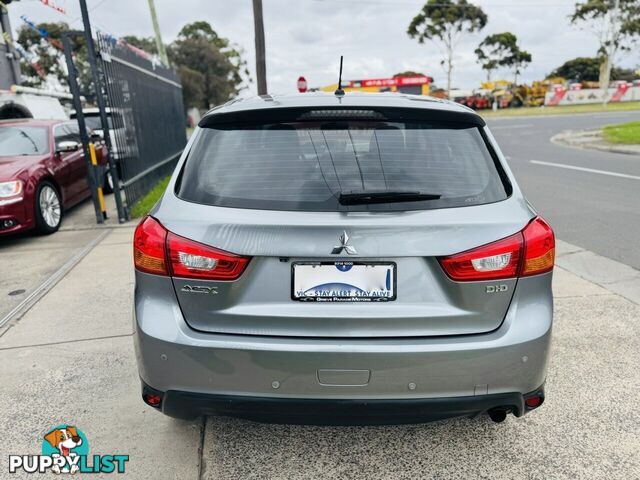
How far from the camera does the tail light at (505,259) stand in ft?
6.20

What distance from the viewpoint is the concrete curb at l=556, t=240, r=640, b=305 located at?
4.38 meters

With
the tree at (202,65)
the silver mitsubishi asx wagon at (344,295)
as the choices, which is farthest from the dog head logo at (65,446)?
the tree at (202,65)

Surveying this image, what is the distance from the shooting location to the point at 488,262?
1911 mm

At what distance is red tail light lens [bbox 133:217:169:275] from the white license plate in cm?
55

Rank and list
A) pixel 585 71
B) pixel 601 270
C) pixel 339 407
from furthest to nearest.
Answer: pixel 585 71 < pixel 601 270 < pixel 339 407

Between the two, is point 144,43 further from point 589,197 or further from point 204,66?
point 589,197

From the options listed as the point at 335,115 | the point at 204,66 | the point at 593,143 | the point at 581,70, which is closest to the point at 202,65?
the point at 204,66

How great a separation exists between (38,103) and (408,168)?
593 inches

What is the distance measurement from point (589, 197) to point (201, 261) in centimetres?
782

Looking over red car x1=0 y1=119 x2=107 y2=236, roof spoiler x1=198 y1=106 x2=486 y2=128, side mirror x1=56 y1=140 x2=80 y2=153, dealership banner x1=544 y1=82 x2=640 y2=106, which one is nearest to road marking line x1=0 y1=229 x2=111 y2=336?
red car x1=0 y1=119 x2=107 y2=236

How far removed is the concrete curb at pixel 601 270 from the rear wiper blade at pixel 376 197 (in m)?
3.16

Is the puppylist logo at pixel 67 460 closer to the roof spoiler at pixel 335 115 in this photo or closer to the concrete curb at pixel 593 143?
the roof spoiler at pixel 335 115

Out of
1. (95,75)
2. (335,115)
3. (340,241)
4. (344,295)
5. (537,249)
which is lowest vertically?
(344,295)

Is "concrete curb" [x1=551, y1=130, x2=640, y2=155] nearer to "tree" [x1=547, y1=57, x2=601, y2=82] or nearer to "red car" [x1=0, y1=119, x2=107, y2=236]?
"red car" [x1=0, y1=119, x2=107, y2=236]
